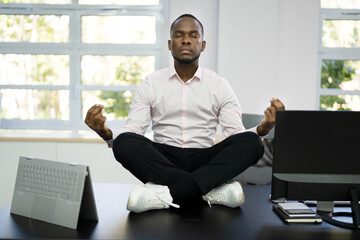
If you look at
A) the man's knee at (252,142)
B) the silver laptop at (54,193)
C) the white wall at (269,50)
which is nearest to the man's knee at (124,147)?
the silver laptop at (54,193)

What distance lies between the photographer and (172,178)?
167 cm

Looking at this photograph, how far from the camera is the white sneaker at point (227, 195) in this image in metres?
1.60

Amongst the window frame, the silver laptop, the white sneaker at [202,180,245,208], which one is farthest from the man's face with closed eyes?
the window frame

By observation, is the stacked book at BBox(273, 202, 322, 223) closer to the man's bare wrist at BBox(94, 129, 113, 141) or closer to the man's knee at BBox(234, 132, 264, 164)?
the man's knee at BBox(234, 132, 264, 164)

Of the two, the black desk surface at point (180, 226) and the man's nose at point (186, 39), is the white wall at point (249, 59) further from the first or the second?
the black desk surface at point (180, 226)

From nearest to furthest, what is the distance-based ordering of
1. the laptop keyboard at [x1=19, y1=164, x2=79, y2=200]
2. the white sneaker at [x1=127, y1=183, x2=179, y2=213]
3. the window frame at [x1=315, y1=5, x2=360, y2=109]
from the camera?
the laptop keyboard at [x1=19, y1=164, x2=79, y2=200] → the white sneaker at [x1=127, y1=183, x2=179, y2=213] → the window frame at [x1=315, y1=5, x2=360, y2=109]

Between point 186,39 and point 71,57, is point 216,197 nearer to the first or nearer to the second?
point 186,39

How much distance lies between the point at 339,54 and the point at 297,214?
2448 millimetres

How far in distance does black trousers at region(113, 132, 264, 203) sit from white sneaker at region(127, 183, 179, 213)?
0.14 feet

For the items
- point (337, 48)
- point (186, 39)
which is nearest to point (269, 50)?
point (337, 48)

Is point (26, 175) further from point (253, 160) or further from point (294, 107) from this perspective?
point (294, 107)

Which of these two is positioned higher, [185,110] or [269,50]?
[269,50]

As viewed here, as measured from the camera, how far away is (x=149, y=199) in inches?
60.4

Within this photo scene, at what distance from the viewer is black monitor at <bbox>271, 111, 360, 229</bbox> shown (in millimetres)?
1414
